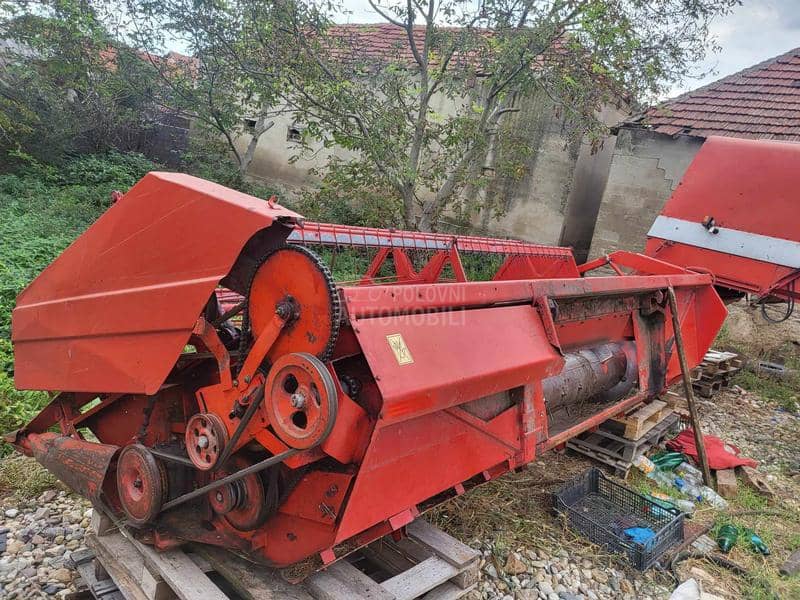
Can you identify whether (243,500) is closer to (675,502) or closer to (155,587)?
(155,587)

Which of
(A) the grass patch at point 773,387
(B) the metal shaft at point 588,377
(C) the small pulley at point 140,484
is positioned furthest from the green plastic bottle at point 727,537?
(A) the grass patch at point 773,387

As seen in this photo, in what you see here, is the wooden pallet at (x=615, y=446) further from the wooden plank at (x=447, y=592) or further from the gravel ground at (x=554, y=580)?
the wooden plank at (x=447, y=592)

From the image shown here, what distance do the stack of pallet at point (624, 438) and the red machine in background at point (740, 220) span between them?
126 cm

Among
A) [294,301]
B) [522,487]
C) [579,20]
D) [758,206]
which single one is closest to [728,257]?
[758,206]

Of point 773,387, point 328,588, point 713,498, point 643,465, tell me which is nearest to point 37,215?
point 328,588

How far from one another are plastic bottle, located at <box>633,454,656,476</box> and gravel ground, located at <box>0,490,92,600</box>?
3473 mm

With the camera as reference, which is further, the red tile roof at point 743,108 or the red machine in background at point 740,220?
the red tile roof at point 743,108

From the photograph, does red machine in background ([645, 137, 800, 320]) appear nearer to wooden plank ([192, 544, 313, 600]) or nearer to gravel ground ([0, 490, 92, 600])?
wooden plank ([192, 544, 313, 600])

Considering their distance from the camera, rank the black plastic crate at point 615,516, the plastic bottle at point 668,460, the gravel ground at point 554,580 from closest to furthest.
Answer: the gravel ground at point 554,580 < the black plastic crate at point 615,516 < the plastic bottle at point 668,460

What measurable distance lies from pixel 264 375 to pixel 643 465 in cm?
317

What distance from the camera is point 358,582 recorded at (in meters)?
2.05

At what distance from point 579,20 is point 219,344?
19.2 feet

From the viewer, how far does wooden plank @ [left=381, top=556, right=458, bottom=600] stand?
205cm

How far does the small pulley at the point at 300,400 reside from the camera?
1513 millimetres
